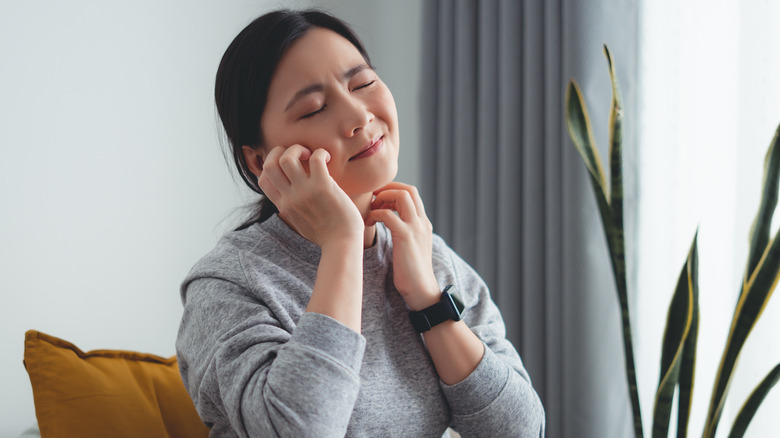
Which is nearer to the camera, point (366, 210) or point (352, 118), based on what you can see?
point (352, 118)

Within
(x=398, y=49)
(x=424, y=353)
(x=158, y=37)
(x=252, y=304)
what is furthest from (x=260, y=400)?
(x=398, y=49)

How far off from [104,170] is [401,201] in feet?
3.17

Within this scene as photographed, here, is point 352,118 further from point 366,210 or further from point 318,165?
point 366,210

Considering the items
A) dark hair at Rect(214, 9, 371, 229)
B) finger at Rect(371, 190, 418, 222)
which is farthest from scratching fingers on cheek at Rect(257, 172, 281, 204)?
finger at Rect(371, 190, 418, 222)

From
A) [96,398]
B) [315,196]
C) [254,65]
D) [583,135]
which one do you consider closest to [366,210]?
[315,196]

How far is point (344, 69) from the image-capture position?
1044 millimetres

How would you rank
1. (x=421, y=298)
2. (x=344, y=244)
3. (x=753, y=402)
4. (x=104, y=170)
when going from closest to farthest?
(x=344, y=244)
(x=421, y=298)
(x=753, y=402)
(x=104, y=170)

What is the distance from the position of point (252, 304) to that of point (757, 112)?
131 cm

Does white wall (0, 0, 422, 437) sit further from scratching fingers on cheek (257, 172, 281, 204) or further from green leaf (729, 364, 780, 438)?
green leaf (729, 364, 780, 438)

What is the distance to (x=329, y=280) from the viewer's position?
2.98ft

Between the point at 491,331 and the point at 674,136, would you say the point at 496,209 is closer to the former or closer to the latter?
the point at 674,136

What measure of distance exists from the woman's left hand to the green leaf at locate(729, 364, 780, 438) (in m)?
0.62

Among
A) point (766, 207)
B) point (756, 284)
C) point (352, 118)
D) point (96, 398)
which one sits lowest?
point (96, 398)

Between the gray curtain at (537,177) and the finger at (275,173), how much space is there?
107 centimetres
